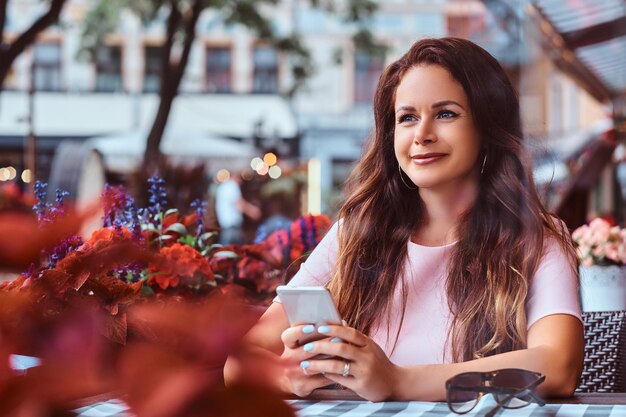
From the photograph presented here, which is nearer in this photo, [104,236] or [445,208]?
[104,236]

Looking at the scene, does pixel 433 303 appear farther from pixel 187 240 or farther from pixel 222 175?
pixel 222 175

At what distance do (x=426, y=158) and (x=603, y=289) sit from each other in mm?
1663

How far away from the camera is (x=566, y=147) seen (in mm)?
16984

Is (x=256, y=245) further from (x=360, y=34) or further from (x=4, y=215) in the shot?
(x=360, y=34)

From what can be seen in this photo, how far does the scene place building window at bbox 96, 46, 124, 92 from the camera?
24.2 meters

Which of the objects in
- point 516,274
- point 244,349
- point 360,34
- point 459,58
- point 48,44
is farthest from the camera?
point 48,44

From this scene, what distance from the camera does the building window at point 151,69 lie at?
24.4 metres

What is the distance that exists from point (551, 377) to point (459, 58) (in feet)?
2.07

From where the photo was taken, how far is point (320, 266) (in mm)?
1993

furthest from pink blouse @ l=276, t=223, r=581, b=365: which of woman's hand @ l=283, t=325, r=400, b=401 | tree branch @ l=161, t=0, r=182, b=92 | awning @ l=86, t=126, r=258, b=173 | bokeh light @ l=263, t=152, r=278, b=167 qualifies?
bokeh light @ l=263, t=152, r=278, b=167

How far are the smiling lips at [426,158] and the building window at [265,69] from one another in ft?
77.3

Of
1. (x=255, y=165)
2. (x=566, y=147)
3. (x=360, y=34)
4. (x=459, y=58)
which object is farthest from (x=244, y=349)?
(x=566, y=147)

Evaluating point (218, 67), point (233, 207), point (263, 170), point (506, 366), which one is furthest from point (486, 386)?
point (218, 67)

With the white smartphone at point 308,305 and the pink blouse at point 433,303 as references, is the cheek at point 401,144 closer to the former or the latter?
the pink blouse at point 433,303
